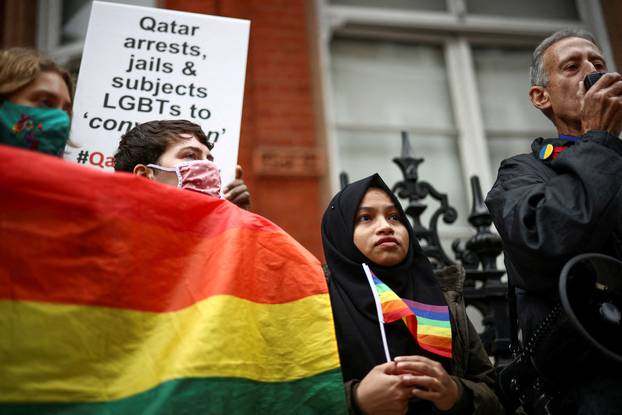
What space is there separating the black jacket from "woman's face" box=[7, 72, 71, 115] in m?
1.38

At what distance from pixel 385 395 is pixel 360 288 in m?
0.43

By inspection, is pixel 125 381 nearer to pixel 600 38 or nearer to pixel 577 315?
pixel 577 315

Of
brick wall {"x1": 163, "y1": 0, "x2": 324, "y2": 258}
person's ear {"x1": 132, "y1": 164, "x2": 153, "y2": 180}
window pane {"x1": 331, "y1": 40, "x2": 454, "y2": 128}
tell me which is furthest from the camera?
window pane {"x1": 331, "y1": 40, "x2": 454, "y2": 128}

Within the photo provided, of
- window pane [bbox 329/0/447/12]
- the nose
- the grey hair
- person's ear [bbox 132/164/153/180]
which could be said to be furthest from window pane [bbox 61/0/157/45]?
the nose

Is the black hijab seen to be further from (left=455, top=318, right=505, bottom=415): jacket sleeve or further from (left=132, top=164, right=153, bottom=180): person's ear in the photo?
(left=132, top=164, right=153, bottom=180): person's ear

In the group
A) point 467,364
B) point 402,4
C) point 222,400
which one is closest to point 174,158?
point 222,400

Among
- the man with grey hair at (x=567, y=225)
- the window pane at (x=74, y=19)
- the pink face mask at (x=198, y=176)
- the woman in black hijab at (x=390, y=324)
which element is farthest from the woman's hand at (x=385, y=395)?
the window pane at (x=74, y=19)

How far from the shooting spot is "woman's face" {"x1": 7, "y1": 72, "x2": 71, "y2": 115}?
2.06 meters

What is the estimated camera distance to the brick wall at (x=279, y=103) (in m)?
5.05

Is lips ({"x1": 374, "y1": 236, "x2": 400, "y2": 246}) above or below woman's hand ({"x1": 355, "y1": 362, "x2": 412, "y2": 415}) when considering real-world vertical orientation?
above

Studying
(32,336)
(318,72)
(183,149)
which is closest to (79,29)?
(318,72)

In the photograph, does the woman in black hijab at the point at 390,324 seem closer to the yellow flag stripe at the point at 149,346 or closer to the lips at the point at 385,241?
the lips at the point at 385,241

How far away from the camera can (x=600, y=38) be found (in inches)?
254

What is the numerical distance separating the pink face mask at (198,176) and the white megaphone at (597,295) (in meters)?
1.22
